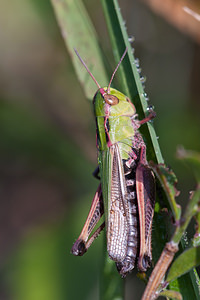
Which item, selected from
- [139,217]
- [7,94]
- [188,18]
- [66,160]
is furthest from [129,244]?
[7,94]

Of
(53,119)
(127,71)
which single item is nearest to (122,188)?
(127,71)

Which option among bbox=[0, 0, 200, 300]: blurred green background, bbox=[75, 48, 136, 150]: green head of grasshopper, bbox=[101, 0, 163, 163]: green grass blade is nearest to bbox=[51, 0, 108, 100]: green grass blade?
bbox=[75, 48, 136, 150]: green head of grasshopper

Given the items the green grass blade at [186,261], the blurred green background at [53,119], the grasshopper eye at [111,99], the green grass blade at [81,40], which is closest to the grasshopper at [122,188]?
the grasshopper eye at [111,99]

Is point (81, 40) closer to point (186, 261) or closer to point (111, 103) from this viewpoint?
point (111, 103)

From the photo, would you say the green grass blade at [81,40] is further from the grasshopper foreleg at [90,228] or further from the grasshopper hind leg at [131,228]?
the grasshopper foreleg at [90,228]

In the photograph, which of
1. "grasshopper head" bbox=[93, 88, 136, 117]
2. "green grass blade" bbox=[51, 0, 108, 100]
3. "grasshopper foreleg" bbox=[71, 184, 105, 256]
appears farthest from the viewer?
"green grass blade" bbox=[51, 0, 108, 100]

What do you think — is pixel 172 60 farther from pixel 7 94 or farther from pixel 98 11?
pixel 7 94

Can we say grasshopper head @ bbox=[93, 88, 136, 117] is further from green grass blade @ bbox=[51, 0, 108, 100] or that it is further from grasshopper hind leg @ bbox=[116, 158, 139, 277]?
grasshopper hind leg @ bbox=[116, 158, 139, 277]
